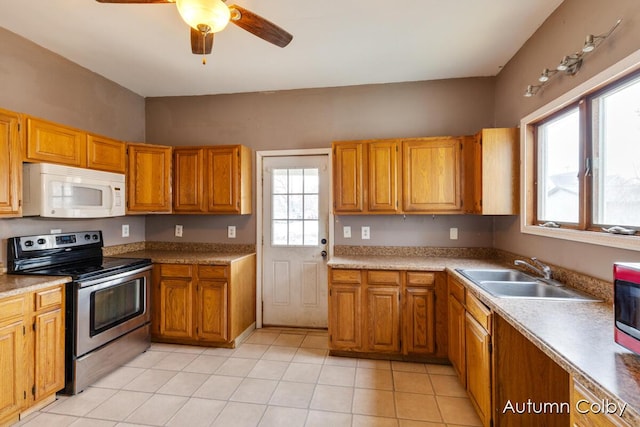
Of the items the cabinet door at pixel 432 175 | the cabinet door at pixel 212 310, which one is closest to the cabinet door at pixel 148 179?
the cabinet door at pixel 212 310

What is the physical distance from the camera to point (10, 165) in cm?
213

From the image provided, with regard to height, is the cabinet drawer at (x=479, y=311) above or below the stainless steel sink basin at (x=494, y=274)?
below

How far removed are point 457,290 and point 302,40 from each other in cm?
231

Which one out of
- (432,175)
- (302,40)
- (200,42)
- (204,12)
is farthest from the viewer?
(432,175)

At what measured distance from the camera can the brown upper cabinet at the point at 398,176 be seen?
2.90 metres

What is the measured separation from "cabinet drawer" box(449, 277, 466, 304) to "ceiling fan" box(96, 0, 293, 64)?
2060 millimetres

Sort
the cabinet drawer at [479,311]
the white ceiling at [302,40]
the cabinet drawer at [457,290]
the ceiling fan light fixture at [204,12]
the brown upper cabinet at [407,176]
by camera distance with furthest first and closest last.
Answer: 1. the brown upper cabinet at [407,176]
2. the cabinet drawer at [457,290]
3. the white ceiling at [302,40]
4. the cabinet drawer at [479,311]
5. the ceiling fan light fixture at [204,12]

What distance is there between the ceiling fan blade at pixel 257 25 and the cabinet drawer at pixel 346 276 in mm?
1874

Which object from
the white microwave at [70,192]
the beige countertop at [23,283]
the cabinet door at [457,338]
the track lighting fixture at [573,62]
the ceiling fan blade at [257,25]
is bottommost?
the cabinet door at [457,338]

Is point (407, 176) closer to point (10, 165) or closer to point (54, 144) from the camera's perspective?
point (54, 144)

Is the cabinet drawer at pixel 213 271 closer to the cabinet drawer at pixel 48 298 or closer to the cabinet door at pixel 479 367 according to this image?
the cabinet drawer at pixel 48 298

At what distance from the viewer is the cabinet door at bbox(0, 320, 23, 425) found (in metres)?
1.83

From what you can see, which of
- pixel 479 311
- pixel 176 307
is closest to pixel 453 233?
pixel 479 311

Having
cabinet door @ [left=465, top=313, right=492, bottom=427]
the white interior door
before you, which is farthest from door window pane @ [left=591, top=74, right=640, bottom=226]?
the white interior door
